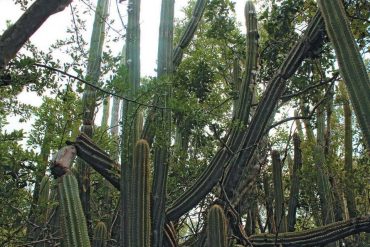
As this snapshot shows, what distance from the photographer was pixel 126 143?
4719 mm

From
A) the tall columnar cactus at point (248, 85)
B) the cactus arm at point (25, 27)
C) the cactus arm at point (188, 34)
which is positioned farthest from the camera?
the cactus arm at point (188, 34)

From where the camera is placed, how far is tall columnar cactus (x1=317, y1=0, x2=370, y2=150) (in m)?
3.49

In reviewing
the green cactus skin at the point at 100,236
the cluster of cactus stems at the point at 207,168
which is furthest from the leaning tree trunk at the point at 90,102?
the green cactus skin at the point at 100,236

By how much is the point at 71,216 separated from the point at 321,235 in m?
2.64

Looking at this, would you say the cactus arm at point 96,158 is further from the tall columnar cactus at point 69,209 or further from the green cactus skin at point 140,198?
the tall columnar cactus at point 69,209

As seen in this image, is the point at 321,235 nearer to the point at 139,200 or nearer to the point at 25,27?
the point at 139,200

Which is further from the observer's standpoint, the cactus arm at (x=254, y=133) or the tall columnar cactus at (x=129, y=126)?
the cactus arm at (x=254, y=133)

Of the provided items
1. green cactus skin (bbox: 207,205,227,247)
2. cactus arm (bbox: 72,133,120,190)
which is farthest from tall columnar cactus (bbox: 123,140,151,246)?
green cactus skin (bbox: 207,205,227,247)

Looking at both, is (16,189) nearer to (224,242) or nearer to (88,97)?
(88,97)

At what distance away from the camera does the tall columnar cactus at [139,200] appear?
14.2 feet

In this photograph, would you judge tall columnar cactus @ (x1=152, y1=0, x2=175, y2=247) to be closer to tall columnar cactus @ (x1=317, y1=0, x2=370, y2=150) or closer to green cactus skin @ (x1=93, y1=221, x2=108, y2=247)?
green cactus skin @ (x1=93, y1=221, x2=108, y2=247)

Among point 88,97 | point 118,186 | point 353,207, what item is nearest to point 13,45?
point 88,97

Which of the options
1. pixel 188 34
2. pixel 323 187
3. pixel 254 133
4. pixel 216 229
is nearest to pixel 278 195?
pixel 254 133

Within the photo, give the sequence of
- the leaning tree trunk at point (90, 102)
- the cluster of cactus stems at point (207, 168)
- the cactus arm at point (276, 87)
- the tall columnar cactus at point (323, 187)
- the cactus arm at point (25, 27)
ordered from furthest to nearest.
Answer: the tall columnar cactus at point (323, 187) → the cactus arm at point (276, 87) → the cluster of cactus stems at point (207, 168) → the leaning tree trunk at point (90, 102) → the cactus arm at point (25, 27)
